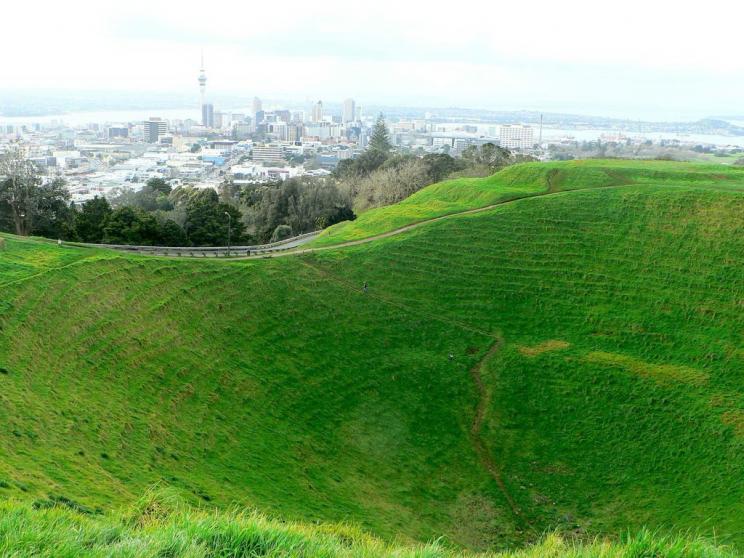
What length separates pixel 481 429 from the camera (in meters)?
29.8

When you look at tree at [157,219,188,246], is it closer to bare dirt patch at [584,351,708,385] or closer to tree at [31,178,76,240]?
tree at [31,178,76,240]

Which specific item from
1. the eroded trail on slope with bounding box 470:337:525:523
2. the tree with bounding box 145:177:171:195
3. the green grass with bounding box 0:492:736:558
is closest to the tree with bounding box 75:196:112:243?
the eroded trail on slope with bounding box 470:337:525:523

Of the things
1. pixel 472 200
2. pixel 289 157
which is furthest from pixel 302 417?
pixel 289 157

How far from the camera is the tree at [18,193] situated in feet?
150

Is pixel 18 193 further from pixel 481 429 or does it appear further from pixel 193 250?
pixel 481 429

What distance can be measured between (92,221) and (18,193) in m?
5.47

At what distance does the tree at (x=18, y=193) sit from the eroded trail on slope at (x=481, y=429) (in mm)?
33648

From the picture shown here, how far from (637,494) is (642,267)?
17372 millimetres

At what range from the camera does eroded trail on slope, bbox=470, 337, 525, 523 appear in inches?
1017

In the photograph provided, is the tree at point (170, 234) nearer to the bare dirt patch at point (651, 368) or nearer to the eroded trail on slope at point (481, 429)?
the eroded trail on slope at point (481, 429)

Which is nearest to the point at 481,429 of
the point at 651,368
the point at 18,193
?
the point at 651,368

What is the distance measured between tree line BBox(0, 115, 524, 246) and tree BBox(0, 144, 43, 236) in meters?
0.06

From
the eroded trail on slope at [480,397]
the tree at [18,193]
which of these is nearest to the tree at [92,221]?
the tree at [18,193]

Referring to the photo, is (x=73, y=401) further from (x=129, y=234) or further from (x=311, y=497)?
(x=129, y=234)
